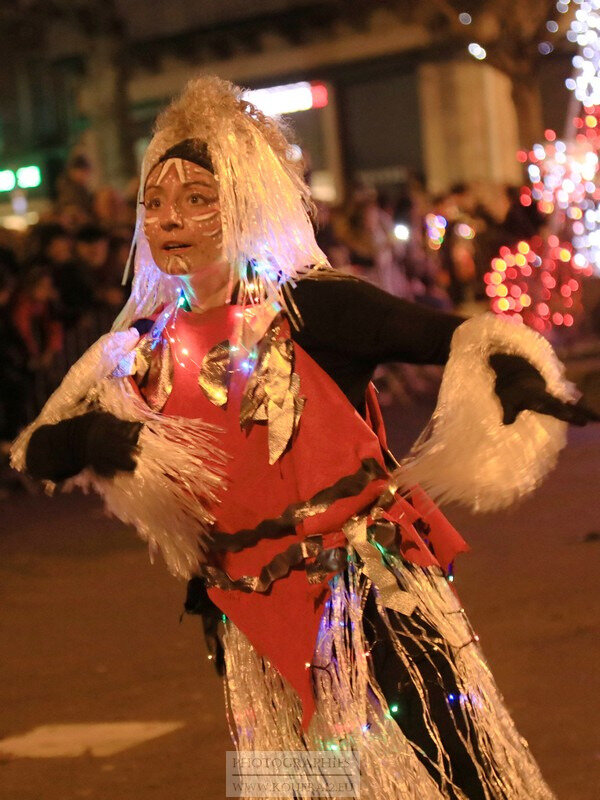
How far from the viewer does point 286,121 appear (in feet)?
10.9

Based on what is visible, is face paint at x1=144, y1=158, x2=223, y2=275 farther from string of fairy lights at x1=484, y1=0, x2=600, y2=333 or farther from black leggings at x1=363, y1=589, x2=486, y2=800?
string of fairy lights at x1=484, y1=0, x2=600, y2=333

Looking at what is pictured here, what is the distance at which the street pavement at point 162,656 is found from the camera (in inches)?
176

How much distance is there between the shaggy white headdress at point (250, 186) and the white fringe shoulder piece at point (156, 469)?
32 centimetres

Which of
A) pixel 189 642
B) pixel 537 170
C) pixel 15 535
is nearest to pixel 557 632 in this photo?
pixel 189 642

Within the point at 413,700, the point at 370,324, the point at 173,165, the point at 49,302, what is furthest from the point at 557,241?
the point at 413,700

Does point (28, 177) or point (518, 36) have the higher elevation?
point (518, 36)

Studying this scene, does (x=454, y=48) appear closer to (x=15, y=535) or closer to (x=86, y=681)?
(x=15, y=535)

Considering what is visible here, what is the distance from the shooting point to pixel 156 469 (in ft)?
9.16

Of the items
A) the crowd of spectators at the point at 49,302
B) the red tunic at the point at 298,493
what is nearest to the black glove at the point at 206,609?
the red tunic at the point at 298,493

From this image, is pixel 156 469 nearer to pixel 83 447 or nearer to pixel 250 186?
pixel 83 447

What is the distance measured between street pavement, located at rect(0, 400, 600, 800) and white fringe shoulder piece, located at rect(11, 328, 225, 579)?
60.8 inches

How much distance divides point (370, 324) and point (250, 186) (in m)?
0.45

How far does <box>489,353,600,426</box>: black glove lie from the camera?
2.53 meters

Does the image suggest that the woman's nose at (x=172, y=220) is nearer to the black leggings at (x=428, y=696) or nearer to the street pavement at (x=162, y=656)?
the black leggings at (x=428, y=696)
